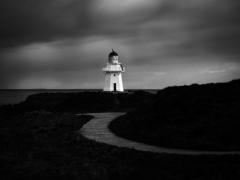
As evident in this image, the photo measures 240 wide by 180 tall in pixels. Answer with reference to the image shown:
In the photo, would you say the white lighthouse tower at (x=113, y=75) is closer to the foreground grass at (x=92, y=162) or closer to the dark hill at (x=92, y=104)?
the dark hill at (x=92, y=104)

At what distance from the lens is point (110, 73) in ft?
157

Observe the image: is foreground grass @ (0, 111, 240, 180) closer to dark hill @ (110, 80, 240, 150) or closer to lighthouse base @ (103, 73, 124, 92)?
dark hill @ (110, 80, 240, 150)

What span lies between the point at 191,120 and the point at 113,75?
33.8 meters

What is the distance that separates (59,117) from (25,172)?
10.4m

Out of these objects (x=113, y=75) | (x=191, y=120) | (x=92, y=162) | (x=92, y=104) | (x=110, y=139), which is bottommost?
(x=92, y=162)

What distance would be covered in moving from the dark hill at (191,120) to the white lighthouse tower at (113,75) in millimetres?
28397

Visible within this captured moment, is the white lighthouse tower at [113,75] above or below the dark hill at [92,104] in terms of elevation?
above

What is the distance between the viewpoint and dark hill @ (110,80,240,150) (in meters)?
12.6

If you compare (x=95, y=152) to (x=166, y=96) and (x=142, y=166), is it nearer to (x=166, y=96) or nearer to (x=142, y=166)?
(x=142, y=166)

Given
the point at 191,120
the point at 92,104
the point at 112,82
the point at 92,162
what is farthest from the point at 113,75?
the point at 92,162

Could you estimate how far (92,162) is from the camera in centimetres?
1145

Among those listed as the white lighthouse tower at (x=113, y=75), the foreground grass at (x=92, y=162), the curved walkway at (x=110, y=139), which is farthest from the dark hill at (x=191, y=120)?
the white lighthouse tower at (x=113, y=75)

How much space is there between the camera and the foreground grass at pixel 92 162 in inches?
393

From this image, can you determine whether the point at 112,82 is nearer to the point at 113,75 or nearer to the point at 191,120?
the point at 113,75
